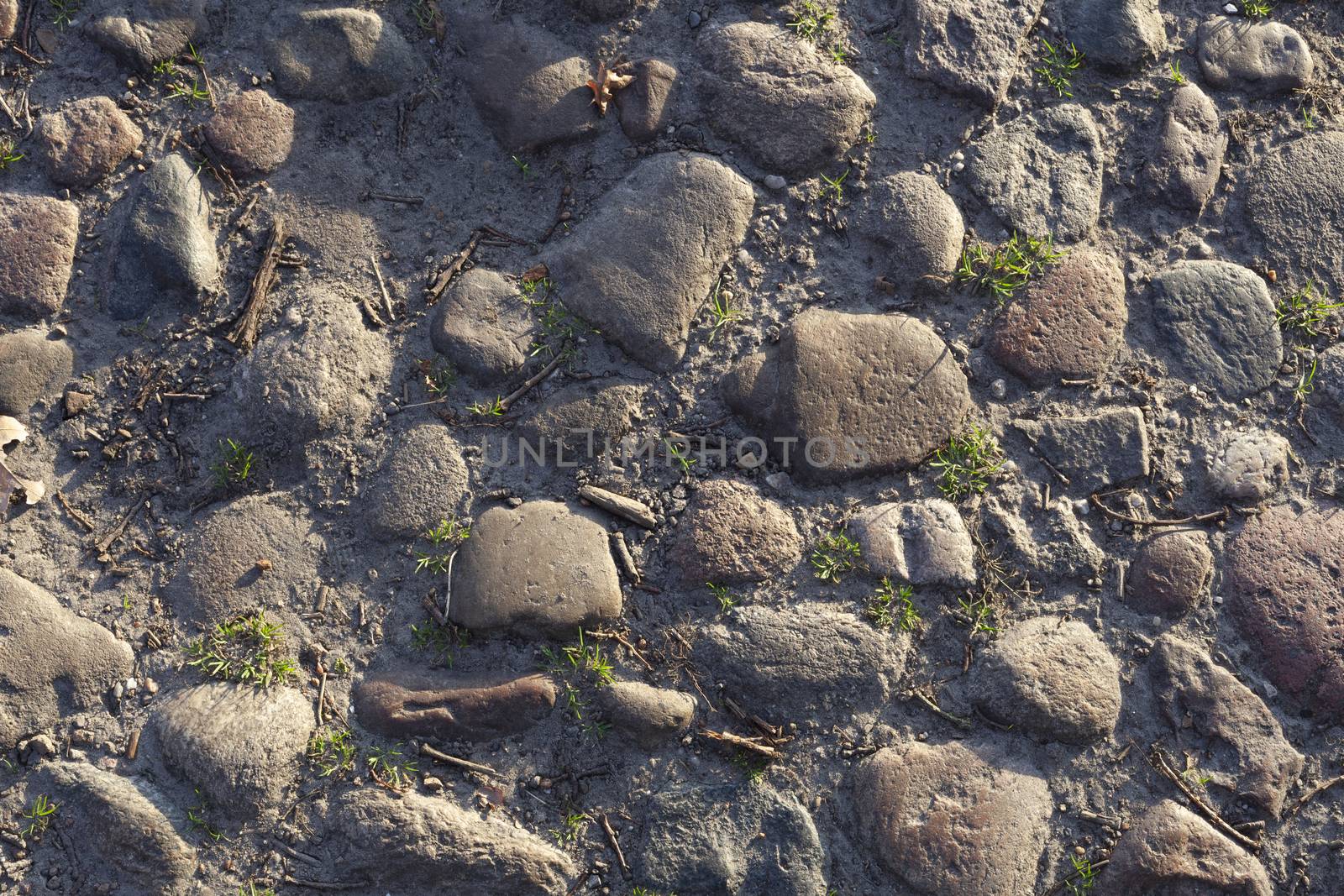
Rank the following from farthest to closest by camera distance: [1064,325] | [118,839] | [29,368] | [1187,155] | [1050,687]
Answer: [1187,155] < [1064,325] < [29,368] < [1050,687] < [118,839]

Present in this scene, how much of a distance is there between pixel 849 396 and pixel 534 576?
908 mm

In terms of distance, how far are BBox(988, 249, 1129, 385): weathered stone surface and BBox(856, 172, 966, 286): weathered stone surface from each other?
23cm

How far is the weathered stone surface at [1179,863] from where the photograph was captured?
2.36m

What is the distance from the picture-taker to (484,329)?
256 centimetres

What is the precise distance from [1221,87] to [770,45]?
4.28 feet

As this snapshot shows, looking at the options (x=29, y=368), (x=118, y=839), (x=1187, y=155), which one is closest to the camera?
(x=118, y=839)

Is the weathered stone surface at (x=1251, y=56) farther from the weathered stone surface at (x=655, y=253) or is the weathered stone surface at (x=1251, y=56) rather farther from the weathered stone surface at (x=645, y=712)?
the weathered stone surface at (x=645, y=712)

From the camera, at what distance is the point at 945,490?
8.35ft

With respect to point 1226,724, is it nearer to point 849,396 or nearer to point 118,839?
point 849,396

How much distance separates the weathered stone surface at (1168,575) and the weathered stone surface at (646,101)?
1679mm

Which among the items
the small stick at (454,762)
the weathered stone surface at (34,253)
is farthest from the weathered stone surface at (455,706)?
the weathered stone surface at (34,253)

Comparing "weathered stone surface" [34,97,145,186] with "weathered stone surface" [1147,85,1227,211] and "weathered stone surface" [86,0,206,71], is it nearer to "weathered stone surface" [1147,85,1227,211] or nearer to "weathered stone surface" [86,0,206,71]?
"weathered stone surface" [86,0,206,71]

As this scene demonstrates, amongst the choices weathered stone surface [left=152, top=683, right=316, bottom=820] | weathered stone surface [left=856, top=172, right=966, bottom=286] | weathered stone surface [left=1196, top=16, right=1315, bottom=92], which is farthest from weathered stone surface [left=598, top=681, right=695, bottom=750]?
weathered stone surface [left=1196, top=16, right=1315, bottom=92]

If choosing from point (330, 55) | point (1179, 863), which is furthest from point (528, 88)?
point (1179, 863)
